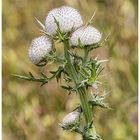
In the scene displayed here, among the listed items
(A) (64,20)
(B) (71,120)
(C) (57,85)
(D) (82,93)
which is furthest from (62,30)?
(C) (57,85)

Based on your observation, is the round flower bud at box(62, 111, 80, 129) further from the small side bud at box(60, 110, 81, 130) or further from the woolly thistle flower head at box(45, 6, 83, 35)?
the woolly thistle flower head at box(45, 6, 83, 35)

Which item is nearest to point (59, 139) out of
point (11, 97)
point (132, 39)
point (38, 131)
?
point (38, 131)

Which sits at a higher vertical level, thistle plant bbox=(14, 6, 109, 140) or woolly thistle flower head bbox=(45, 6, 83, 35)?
woolly thistle flower head bbox=(45, 6, 83, 35)

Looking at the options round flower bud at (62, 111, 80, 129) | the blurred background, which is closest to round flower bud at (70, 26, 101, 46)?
round flower bud at (62, 111, 80, 129)

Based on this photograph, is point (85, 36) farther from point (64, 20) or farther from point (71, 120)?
point (71, 120)

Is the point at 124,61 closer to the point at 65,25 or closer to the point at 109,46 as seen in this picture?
the point at 109,46
